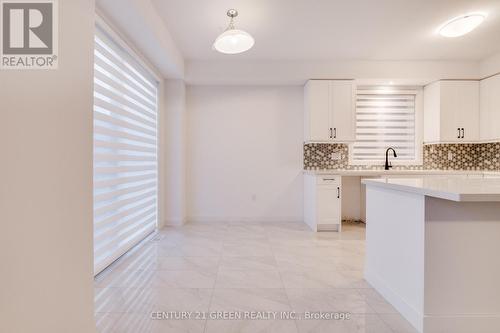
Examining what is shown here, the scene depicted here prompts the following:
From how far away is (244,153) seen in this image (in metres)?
5.04

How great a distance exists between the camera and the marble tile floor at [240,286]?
1.82m

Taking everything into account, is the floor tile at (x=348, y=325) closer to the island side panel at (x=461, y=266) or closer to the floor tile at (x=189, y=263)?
the island side panel at (x=461, y=266)

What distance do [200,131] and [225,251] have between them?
→ 8.04 ft

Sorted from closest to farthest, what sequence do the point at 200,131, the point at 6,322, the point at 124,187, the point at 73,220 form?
1. the point at 6,322
2. the point at 73,220
3. the point at 124,187
4. the point at 200,131

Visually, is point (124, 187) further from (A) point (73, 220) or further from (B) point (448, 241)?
(B) point (448, 241)

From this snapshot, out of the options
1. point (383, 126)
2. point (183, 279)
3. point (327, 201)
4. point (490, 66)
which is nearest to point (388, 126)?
point (383, 126)

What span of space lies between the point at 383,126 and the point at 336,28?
2289mm

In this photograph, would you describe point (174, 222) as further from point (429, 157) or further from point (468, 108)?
point (468, 108)

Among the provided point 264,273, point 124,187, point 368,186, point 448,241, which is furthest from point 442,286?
point 124,187

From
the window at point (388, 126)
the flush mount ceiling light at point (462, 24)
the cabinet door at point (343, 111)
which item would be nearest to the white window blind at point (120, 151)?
the cabinet door at point (343, 111)

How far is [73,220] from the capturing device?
1234 millimetres

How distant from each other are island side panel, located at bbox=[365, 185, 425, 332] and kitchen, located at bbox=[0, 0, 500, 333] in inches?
0.7

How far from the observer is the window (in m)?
5.02

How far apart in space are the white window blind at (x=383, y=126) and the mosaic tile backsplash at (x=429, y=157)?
7.7 inches
